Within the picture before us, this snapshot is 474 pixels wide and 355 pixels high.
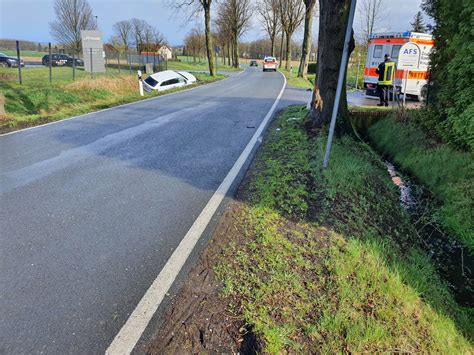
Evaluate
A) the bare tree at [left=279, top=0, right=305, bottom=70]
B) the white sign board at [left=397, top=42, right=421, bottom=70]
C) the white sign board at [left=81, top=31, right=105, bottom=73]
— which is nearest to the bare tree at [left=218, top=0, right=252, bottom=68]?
the bare tree at [left=279, top=0, right=305, bottom=70]

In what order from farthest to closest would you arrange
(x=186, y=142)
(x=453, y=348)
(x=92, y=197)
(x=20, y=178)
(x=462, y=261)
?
(x=186, y=142)
(x=20, y=178)
(x=92, y=197)
(x=462, y=261)
(x=453, y=348)

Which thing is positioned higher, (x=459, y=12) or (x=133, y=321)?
(x=459, y=12)

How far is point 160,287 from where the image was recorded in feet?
9.67

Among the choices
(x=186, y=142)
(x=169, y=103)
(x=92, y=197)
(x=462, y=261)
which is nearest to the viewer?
(x=462, y=261)

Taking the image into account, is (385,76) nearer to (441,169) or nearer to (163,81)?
(441,169)

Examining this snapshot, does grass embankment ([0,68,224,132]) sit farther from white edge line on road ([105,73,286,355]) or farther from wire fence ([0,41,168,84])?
white edge line on road ([105,73,286,355])

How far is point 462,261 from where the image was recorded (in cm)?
409

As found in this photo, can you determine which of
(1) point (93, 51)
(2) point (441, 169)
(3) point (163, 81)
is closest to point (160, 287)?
(2) point (441, 169)

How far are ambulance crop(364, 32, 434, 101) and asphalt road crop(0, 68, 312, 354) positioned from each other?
11.9 metres

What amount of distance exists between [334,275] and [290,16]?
144ft

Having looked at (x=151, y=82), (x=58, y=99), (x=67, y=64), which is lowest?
(x=58, y=99)

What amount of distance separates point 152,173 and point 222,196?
59.8 inches

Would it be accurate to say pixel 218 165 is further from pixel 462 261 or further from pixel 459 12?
pixel 459 12

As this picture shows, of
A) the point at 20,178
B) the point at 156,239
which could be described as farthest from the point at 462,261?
the point at 20,178
